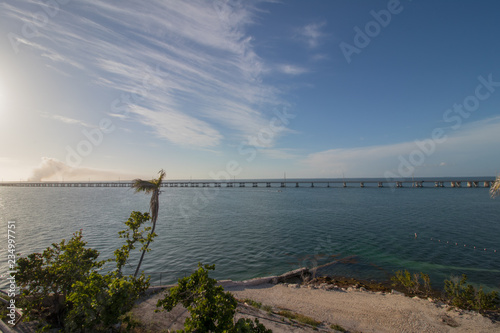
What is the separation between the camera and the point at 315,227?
49.2 m

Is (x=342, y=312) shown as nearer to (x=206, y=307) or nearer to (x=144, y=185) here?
(x=206, y=307)

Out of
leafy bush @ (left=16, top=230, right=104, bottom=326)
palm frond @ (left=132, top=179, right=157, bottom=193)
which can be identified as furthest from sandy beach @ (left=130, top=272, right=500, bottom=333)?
palm frond @ (left=132, top=179, right=157, bottom=193)

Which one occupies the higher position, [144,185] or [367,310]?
[144,185]

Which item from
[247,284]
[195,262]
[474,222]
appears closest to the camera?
[247,284]

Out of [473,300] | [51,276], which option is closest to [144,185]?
[51,276]

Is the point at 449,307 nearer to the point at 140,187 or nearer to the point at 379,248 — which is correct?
the point at 379,248

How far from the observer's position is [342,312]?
17.0m

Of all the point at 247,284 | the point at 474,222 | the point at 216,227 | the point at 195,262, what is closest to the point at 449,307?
the point at 247,284

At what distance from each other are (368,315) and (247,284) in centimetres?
1032

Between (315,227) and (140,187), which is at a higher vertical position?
(140,187)

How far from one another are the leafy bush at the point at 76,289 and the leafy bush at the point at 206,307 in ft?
7.36

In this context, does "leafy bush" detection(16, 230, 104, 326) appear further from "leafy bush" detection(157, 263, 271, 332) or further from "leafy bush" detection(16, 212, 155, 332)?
"leafy bush" detection(157, 263, 271, 332)

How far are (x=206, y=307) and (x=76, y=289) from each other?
6.18m

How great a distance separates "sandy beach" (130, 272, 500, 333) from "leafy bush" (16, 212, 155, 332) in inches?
176
